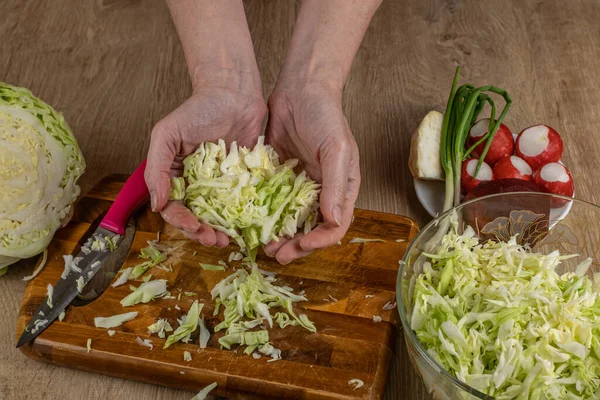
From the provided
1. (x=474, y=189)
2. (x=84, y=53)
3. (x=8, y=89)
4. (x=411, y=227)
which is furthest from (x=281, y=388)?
(x=84, y=53)

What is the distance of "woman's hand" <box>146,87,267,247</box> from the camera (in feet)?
7.91

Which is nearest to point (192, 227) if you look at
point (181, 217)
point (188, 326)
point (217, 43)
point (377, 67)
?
point (181, 217)

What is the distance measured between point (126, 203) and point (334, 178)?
77cm

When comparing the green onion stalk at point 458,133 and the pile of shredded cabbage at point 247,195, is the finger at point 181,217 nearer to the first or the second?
the pile of shredded cabbage at point 247,195

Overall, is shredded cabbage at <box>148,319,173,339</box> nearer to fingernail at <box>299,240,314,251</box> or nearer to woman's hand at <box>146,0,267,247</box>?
woman's hand at <box>146,0,267,247</box>

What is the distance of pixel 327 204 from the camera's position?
233cm

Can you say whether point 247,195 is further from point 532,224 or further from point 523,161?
point 523,161

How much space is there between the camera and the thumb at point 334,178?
232 cm

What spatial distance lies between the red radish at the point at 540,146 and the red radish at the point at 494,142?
0.19 ft

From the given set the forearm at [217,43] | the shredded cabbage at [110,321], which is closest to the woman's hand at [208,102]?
the forearm at [217,43]

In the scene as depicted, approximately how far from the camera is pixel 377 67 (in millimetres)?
3574

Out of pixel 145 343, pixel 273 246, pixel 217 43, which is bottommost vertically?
pixel 145 343

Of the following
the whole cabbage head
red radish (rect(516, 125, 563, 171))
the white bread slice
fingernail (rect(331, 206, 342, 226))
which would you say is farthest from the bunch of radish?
the whole cabbage head

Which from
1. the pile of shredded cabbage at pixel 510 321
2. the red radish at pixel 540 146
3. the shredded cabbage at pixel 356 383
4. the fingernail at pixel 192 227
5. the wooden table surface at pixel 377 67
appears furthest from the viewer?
the wooden table surface at pixel 377 67
